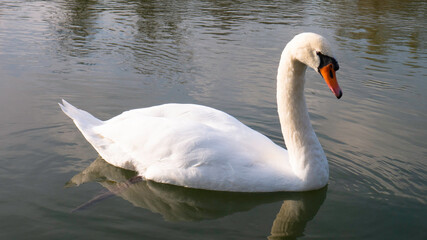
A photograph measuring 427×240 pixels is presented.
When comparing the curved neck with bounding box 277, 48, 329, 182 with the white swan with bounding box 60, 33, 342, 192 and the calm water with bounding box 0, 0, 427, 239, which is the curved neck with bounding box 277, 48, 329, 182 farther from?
the calm water with bounding box 0, 0, 427, 239

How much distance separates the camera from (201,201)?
5.04 meters

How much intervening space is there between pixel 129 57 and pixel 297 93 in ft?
21.7

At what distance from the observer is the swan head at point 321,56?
4555mm

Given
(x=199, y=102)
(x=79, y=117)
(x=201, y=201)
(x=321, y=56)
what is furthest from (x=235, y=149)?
(x=199, y=102)

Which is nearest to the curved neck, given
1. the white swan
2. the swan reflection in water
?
the white swan

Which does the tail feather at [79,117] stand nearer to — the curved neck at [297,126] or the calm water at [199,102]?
the calm water at [199,102]

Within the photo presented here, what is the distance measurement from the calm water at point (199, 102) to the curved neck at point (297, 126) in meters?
0.30

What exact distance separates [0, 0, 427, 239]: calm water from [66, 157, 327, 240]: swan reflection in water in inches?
0.6

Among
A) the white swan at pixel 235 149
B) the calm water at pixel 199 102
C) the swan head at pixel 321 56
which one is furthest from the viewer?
the white swan at pixel 235 149

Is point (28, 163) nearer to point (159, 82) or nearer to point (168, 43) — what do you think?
point (159, 82)

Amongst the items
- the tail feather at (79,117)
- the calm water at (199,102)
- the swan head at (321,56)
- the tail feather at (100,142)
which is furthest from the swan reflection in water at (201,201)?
the swan head at (321,56)

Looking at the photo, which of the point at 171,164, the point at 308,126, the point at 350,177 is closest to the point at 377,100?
the point at 350,177

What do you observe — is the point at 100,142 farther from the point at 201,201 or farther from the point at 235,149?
the point at 235,149

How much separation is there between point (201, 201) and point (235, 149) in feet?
1.92
